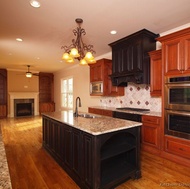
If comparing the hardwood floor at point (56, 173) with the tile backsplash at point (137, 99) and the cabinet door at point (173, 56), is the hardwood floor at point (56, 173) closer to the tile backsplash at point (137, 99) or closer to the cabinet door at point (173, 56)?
the tile backsplash at point (137, 99)

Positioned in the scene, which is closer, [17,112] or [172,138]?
[172,138]

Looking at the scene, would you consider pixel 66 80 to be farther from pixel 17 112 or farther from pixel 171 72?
pixel 171 72

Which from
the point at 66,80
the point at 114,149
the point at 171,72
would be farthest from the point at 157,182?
the point at 66,80

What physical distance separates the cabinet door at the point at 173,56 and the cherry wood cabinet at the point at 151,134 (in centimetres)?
102

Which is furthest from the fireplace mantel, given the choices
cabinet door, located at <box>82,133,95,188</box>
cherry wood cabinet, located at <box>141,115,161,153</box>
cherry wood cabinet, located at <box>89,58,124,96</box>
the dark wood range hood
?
cabinet door, located at <box>82,133,95,188</box>

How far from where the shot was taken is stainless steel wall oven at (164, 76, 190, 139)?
101 inches

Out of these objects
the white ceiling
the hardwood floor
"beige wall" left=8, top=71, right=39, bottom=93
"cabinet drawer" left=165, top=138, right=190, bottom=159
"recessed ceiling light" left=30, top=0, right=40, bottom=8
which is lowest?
the hardwood floor

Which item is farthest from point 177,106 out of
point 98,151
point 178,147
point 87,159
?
point 87,159

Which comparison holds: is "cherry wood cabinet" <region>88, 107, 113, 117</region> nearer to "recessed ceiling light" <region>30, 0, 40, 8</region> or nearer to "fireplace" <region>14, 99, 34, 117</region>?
"recessed ceiling light" <region>30, 0, 40, 8</region>

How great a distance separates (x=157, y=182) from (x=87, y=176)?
1.11 meters

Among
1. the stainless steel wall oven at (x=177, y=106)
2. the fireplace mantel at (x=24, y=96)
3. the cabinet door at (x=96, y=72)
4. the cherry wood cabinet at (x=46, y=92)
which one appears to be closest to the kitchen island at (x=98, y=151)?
the stainless steel wall oven at (x=177, y=106)

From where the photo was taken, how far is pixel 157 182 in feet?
7.20

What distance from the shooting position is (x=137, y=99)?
4.17 metres

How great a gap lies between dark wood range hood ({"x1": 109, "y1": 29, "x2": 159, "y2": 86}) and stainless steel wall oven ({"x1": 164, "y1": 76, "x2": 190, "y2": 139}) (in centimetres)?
70
